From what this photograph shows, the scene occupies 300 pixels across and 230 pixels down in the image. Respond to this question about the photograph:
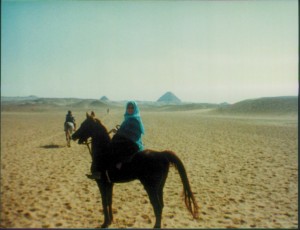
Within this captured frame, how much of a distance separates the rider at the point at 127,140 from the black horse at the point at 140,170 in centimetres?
12

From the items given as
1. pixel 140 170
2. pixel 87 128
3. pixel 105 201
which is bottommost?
pixel 105 201

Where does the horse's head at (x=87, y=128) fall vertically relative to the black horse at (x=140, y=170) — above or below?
above

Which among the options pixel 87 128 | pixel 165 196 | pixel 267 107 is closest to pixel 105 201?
pixel 87 128

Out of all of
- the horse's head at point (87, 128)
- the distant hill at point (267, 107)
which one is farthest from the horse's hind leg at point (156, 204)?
the distant hill at point (267, 107)

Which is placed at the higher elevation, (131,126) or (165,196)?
(131,126)

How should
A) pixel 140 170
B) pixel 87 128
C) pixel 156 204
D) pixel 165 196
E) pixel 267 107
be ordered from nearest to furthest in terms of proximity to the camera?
pixel 156 204, pixel 140 170, pixel 87 128, pixel 165 196, pixel 267 107

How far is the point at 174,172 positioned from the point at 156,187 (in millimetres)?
5216

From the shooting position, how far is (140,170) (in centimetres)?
595

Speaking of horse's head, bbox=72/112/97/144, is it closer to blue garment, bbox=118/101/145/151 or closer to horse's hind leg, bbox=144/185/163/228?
blue garment, bbox=118/101/145/151

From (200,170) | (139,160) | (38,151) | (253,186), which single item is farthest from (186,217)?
(38,151)

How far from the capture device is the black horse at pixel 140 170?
5.87 metres

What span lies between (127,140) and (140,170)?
66 centimetres

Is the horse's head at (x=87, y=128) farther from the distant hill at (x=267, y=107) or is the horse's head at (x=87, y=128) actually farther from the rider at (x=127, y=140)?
the distant hill at (x=267, y=107)

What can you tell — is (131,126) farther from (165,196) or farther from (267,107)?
(267,107)
